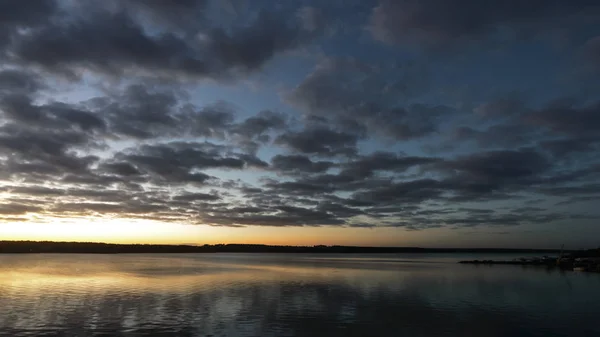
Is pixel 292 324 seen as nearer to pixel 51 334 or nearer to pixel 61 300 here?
pixel 51 334

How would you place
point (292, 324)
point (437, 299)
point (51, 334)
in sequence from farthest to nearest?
point (437, 299)
point (292, 324)
point (51, 334)

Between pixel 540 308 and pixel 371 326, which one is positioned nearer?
pixel 371 326

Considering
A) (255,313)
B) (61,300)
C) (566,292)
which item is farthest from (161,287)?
(566,292)

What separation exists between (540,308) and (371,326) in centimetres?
2153

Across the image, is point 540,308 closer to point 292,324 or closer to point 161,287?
point 292,324

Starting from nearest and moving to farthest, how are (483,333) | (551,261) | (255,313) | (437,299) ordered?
(483,333), (255,313), (437,299), (551,261)

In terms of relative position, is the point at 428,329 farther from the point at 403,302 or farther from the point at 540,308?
the point at 540,308

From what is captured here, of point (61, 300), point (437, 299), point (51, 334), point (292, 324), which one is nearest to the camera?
point (51, 334)

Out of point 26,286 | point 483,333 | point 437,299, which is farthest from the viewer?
point 26,286

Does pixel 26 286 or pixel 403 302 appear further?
pixel 26 286

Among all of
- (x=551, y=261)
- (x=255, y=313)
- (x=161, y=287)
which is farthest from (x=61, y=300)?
(x=551, y=261)

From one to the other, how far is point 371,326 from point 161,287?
34141 millimetres

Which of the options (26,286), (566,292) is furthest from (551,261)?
(26,286)

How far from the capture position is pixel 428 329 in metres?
32.4
